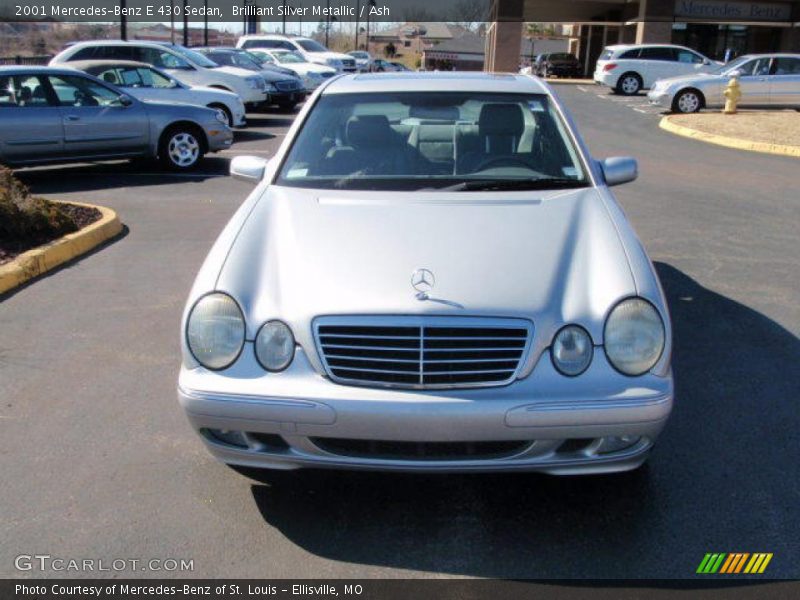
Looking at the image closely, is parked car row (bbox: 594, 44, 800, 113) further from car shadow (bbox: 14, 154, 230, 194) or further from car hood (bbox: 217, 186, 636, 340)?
car hood (bbox: 217, 186, 636, 340)

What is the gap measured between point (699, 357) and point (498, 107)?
6.41ft

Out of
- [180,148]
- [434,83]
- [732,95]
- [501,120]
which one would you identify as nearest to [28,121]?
[180,148]

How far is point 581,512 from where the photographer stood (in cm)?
350

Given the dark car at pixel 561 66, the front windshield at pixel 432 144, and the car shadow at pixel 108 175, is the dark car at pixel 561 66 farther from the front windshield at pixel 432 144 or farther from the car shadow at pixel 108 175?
the front windshield at pixel 432 144

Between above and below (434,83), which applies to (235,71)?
below

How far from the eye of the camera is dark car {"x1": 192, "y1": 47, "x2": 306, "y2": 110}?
21359 mm

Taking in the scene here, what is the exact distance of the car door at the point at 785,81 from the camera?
22.4 m

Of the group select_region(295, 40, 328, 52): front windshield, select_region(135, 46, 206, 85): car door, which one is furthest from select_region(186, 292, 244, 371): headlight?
select_region(295, 40, 328, 52): front windshield

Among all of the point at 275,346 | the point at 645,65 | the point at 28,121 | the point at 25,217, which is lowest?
the point at 25,217

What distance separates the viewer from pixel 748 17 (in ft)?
141

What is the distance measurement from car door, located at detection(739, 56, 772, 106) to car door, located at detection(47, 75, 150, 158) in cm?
1670

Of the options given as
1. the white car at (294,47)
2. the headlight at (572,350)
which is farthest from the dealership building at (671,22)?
the headlight at (572,350)

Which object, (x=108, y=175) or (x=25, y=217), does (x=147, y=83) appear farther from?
(x=25, y=217)

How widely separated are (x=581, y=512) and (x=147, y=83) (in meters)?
13.7
